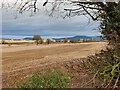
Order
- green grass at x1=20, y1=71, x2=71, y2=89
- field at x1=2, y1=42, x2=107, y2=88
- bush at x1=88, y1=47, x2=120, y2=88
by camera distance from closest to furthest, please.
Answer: bush at x1=88, y1=47, x2=120, y2=88
green grass at x1=20, y1=71, x2=71, y2=89
field at x1=2, y1=42, x2=107, y2=88

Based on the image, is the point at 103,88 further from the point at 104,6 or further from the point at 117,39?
the point at 104,6

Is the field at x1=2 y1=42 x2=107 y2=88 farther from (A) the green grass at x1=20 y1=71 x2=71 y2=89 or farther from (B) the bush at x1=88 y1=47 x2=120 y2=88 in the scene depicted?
(A) the green grass at x1=20 y1=71 x2=71 y2=89

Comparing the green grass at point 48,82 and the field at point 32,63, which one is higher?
the green grass at point 48,82

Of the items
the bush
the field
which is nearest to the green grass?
the bush

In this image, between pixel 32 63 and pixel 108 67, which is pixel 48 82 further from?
pixel 32 63

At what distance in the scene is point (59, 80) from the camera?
33.3 feet

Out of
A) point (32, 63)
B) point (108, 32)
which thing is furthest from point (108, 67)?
point (32, 63)

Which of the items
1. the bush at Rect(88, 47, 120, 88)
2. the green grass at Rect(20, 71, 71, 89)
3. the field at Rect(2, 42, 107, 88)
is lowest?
the field at Rect(2, 42, 107, 88)

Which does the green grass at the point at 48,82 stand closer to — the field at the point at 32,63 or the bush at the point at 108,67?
the bush at the point at 108,67

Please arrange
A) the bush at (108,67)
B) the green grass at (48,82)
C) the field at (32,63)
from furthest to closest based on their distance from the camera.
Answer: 1. the field at (32,63)
2. the green grass at (48,82)
3. the bush at (108,67)

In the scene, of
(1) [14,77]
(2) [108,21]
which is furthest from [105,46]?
(1) [14,77]

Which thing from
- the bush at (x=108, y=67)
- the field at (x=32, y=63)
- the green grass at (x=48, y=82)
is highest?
the bush at (x=108, y=67)

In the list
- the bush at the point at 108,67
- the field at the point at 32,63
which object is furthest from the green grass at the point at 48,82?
the field at the point at 32,63

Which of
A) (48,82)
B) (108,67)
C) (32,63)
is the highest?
(108,67)
